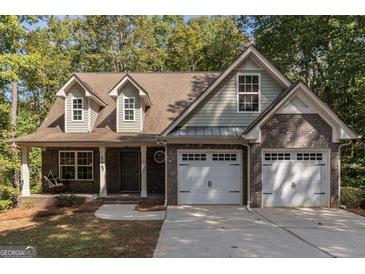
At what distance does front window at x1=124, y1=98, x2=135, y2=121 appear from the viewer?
1730 centimetres

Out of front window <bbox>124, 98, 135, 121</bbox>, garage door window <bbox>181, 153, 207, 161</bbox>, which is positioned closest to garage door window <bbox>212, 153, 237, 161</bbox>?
garage door window <bbox>181, 153, 207, 161</bbox>

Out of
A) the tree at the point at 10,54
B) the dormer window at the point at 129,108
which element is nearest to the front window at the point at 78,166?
the dormer window at the point at 129,108

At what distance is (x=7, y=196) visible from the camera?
66.9ft

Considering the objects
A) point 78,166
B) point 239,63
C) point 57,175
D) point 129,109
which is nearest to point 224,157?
point 239,63

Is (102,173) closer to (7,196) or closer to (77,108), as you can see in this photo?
(77,108)

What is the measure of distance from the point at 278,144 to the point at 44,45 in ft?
81.0

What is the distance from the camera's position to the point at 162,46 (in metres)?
38.1

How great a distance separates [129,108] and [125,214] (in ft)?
20.3

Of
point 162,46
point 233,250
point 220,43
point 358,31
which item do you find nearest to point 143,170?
point 233,250

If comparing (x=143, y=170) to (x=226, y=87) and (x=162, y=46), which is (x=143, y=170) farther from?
(x=162, y=46)

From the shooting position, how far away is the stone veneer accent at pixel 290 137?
13.8 metres

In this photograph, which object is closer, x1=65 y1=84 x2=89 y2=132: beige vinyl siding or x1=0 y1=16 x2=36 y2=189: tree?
x1=0 y1=16 x2=36 y2=189: tree

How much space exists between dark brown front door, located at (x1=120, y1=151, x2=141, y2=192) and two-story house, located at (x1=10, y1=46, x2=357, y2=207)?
0.05 meters

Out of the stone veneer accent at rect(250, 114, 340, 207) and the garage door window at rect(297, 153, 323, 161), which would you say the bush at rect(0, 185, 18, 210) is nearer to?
the stone veneer accent at rect(250, 114, 340, 207)
